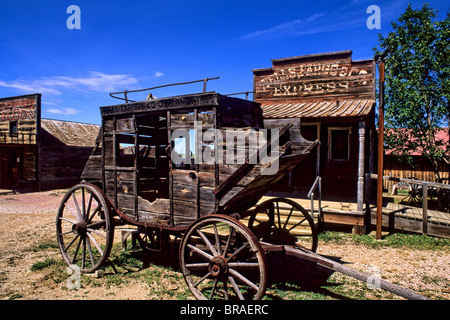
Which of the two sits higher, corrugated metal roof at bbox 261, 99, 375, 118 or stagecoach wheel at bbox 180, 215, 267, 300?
corrugated metal roof at bbox 261, 99, 375, 118

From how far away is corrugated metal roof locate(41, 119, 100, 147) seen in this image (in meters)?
20.7

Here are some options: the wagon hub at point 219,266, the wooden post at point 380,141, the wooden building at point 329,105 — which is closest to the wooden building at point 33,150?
the wooden building at point 329,105

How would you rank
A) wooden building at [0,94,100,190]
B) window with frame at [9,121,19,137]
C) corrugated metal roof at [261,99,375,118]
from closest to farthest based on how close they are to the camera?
corrugated metal roof at [261,99,375,118] → wooden building at [0,94,100,190] → window with frame at [9,121,19,137]

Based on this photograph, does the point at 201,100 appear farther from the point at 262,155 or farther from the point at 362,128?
the point at 362,128

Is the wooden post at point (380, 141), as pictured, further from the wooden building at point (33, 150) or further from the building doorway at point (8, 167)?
the building doorway at point (8, 167)

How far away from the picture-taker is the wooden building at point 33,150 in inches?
715

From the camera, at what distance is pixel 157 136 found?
5863 mm

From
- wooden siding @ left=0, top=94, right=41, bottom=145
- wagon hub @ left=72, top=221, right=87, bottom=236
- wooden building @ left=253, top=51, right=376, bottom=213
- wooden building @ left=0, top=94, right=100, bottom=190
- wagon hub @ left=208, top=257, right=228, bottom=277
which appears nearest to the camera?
wagon hub @ left=208, top=257, right=228, bottom=277

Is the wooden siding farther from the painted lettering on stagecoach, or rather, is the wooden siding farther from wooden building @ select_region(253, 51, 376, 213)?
the painted lettering on stagecoach

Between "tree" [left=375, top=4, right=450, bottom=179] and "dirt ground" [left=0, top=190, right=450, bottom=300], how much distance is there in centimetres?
733

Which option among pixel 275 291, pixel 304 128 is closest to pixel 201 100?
pixel 275 291

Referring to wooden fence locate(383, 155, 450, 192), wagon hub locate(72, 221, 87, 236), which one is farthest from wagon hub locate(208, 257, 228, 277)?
wooden fence locate(383, 155, 450, 192)

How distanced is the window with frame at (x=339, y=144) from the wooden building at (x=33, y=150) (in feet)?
59.1

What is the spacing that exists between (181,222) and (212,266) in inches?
33.1
